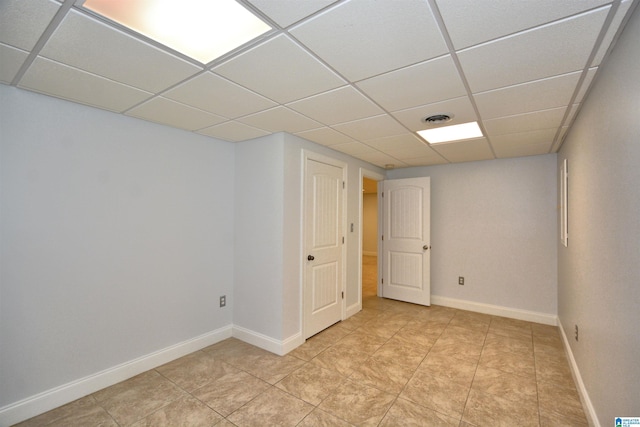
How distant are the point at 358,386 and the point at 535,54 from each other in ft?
8.63

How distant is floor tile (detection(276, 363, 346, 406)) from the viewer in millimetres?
2242

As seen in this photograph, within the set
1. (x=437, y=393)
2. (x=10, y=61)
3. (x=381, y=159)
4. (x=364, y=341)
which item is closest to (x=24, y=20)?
(x=10, y=61)

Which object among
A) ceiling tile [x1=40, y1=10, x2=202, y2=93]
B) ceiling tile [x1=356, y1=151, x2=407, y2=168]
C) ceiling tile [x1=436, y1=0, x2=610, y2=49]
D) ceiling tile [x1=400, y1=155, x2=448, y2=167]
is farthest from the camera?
ceiling tile [x1=400, y1=155, x2=448, y2=167]

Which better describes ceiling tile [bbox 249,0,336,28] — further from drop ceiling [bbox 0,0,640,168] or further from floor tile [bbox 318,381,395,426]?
floor tile [bbox 318,381,395,426]

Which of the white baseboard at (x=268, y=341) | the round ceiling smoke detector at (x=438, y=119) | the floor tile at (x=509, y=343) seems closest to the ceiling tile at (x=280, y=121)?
the round ceiling smoke detector at (x=438, y=119)

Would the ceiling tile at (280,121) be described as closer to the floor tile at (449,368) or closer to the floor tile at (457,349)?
the floor tile at (449,368)

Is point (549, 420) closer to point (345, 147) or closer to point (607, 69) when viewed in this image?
point (607, 69)

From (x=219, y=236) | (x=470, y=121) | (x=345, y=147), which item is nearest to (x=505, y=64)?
(x=470, y=121)

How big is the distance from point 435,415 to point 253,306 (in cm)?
203

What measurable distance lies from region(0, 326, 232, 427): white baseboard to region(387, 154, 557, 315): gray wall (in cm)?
376

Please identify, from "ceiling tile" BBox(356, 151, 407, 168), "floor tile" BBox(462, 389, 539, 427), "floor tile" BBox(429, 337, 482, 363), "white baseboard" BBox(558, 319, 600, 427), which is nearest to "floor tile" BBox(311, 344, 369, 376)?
"floor tile" BBox(429, 337, 482, 363)

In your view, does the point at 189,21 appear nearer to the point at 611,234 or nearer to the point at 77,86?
the point at 77,86

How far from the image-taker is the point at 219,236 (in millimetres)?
3279

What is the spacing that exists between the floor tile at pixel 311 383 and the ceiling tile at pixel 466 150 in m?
2.84
